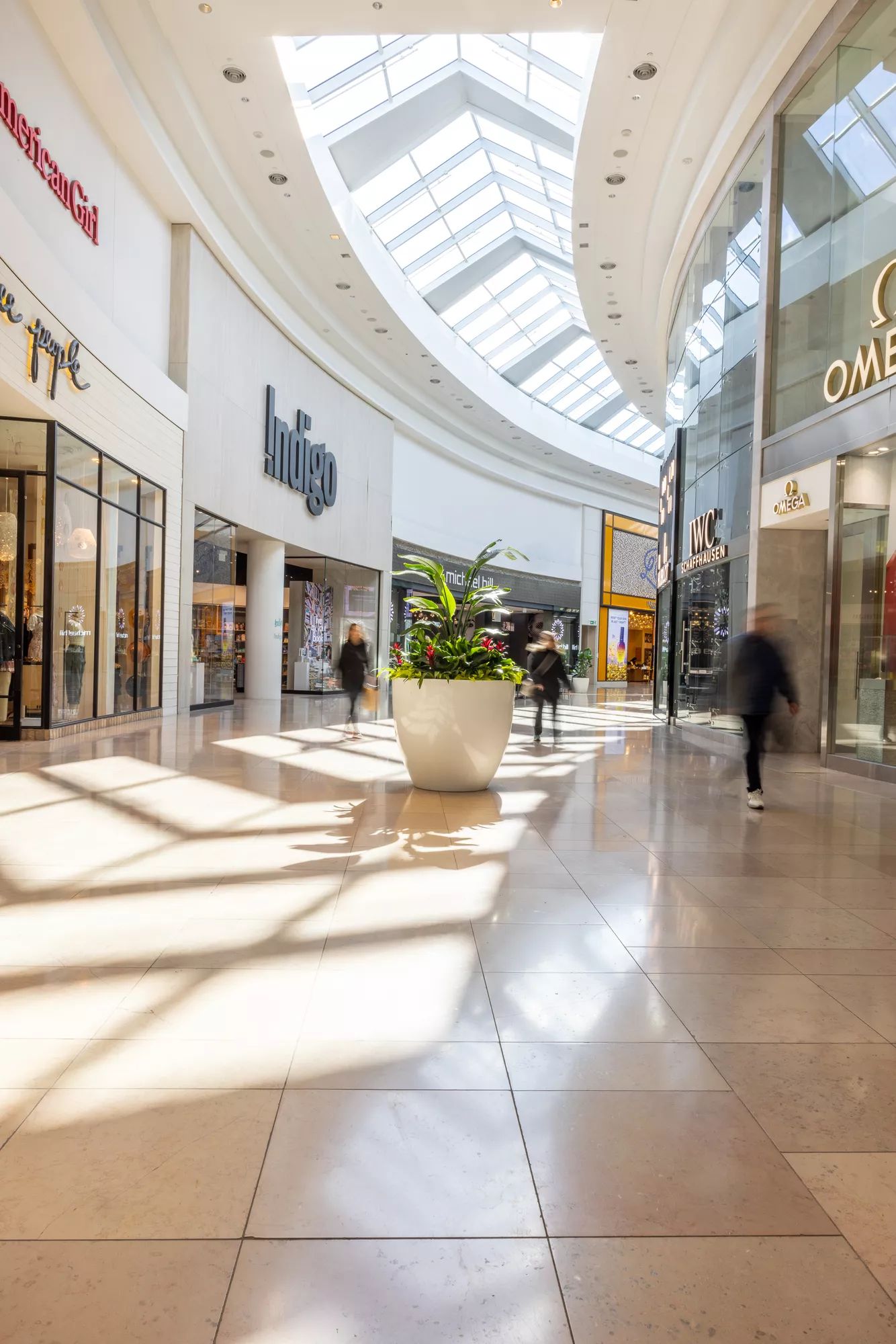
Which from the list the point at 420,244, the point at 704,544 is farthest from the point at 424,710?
the point at 420,244

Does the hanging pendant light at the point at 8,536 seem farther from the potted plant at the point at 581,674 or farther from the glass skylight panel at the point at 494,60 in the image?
the potted plant at the point at 581,674

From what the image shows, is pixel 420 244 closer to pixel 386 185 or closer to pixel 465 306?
pixel 386 185

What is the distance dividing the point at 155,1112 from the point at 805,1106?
1547 millimetres

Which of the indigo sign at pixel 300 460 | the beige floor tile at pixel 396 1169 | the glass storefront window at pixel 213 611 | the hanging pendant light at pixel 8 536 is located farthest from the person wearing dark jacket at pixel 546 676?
the beige floor tile at pixel 396 1169

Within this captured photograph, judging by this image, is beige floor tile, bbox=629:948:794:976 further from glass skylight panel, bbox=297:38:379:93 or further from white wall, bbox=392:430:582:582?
white wall, bbox=392:430:582:582

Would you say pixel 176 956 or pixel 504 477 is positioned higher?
pixel 504 477

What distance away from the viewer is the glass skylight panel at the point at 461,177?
17.4 metres

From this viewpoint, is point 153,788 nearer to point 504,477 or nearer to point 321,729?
point 321,729

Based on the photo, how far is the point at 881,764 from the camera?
844 cm


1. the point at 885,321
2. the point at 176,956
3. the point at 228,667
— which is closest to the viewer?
the point at 176,956

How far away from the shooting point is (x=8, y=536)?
9.77m

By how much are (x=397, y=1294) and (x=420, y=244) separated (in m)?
20.7

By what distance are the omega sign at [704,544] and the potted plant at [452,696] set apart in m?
6.89

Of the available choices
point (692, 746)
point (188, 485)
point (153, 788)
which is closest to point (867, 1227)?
point (153, 788)
